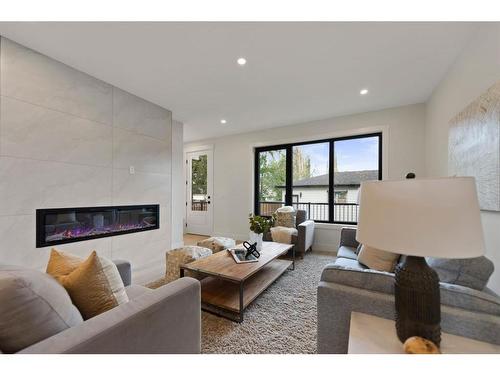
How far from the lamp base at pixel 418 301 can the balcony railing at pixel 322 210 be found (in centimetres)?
314

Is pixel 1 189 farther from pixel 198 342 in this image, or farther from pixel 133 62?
pixel 198 342

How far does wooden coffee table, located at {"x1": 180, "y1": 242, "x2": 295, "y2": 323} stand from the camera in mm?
1835

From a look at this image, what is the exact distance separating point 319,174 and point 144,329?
3.93 m

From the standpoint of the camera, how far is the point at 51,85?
2.20 meters

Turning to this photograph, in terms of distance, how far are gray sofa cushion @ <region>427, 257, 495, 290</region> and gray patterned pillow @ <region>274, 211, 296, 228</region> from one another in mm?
2734

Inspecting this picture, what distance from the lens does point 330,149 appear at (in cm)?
408

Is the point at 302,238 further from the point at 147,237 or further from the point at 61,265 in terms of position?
the point at 61,265

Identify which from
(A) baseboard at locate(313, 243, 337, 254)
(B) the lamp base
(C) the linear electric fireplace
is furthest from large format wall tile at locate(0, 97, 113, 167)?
(A) baseboard at locate(313, 243, 337, 254)

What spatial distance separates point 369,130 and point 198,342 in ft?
12.7

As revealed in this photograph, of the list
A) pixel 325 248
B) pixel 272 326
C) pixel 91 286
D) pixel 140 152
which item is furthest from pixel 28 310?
pixel 325 248

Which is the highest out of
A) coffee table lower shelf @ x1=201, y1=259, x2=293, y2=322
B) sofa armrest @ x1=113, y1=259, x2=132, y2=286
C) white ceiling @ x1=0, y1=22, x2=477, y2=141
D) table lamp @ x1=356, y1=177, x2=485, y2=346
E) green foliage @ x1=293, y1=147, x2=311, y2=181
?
white ceiling @ x1=0, y1=22, x2=477, y2=141

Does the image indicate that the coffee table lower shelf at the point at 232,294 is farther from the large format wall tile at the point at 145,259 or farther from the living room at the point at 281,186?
the large format wall tile at the point at 145,259

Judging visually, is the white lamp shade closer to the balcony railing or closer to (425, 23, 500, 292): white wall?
(425, 23, 500, 292): white wall
